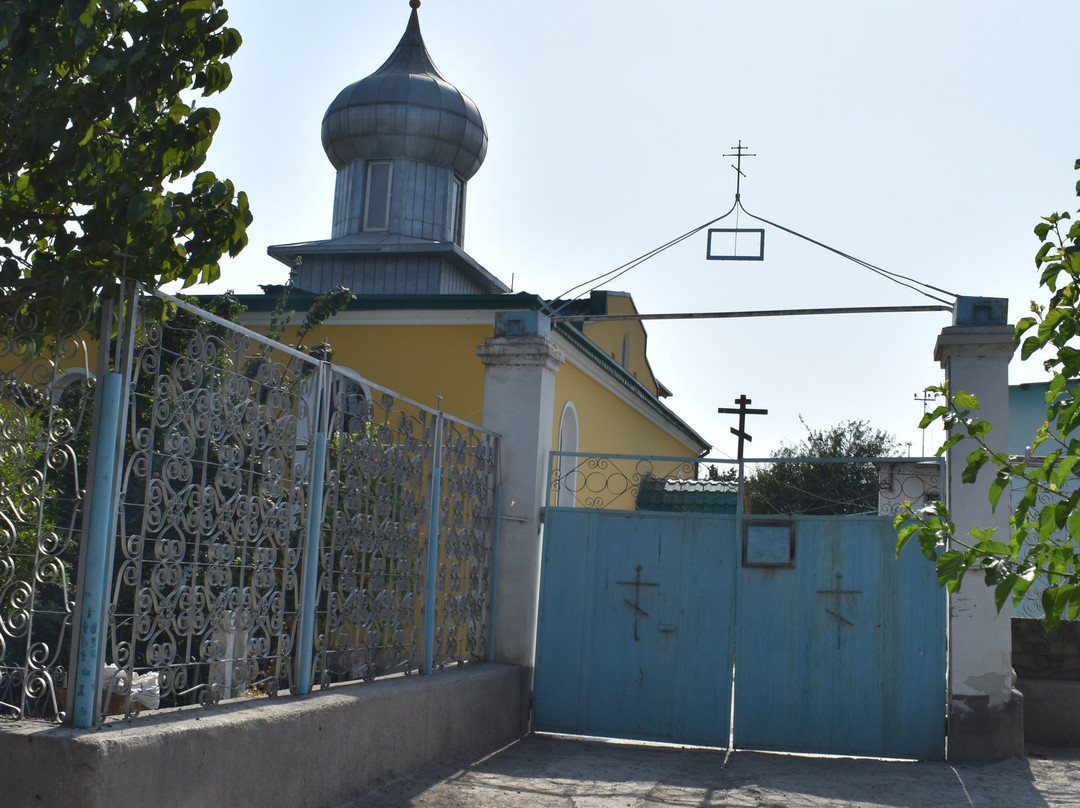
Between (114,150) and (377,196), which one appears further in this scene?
(377,196)

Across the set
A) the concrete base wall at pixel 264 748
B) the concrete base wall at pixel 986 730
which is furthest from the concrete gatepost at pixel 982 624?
the concrete base wall at pixel 264 748

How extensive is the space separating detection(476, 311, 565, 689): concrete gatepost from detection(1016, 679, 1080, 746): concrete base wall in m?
3.66

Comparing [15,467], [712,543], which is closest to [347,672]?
[15,467]

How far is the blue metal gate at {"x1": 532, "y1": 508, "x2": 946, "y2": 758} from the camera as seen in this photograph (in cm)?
778

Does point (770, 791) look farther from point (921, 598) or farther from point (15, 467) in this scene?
point (15, 467)

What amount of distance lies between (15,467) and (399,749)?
288cm

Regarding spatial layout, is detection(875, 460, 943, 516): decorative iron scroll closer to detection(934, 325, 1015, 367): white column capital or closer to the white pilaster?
detection(934, 325, 1015, 367): white column capital

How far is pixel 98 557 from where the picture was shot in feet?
13.3

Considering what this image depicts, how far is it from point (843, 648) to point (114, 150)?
600 centimetres

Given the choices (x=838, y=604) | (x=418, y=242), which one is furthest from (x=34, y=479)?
(x=418, y=242)

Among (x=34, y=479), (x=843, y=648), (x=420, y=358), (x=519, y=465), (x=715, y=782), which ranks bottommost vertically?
(x=715, y=782)

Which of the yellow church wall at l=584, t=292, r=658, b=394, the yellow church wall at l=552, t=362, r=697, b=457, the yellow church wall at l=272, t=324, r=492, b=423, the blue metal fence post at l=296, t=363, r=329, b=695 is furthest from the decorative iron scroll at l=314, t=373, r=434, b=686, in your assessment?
the yellow church wall at l=584, t=292, r=658, b=394

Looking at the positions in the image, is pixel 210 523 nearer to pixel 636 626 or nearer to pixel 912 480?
→ pixel 636 626

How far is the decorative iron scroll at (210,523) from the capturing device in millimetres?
4348
